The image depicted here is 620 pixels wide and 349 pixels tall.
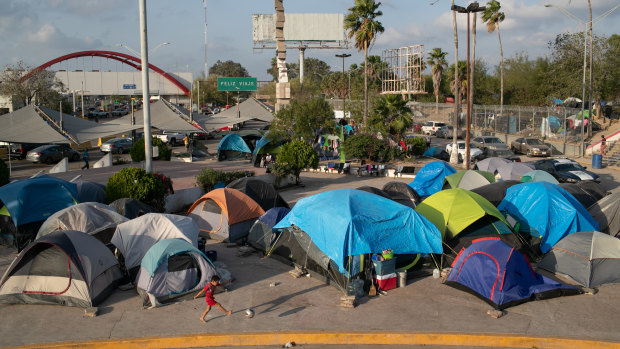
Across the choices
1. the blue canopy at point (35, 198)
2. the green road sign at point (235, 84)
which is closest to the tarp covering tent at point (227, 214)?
the blue canopy at point (35, 198)

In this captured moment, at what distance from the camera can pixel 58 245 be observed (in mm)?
10172

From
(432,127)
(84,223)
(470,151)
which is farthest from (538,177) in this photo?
(432,127)

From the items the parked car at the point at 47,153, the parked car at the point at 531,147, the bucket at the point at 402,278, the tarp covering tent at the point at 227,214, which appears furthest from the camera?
the parked car at the point at 531,147

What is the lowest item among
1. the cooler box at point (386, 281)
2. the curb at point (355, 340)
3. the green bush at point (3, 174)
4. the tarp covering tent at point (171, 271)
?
the curb at point (355, 340)

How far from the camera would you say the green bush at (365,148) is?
29.9 m

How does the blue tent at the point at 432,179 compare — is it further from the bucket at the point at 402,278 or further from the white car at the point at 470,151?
the bucket at the point at 402,278

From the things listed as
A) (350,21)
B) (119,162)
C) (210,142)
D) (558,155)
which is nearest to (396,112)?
(350,21)

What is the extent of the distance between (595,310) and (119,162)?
25270mm

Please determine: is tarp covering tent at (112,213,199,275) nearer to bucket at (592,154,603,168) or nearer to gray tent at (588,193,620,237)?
gray tent at (588,193,620,237)

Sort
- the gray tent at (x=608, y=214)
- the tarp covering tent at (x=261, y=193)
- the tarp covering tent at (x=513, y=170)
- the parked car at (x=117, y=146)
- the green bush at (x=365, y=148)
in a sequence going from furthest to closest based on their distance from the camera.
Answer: the parked car at (x=117, y=146) → the green bush at (x=365, y=148) → the tarp covering tent at (x=513, y=170) → the tarp covering tent at (x=261, y=193) → the gray tent at (x=608, y=214)

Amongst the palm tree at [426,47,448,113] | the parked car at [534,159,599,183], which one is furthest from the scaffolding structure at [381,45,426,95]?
the parked car at [534,159,599,183]

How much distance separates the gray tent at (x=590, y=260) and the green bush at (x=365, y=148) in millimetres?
18694

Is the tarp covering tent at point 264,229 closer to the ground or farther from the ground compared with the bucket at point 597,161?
closer to the ground

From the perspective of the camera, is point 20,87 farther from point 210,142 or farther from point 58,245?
point 58,245
